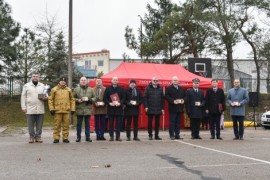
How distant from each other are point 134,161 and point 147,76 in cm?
1100

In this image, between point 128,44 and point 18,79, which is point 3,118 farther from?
point 128,44

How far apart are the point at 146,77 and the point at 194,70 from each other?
383 centimetres

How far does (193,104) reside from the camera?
1469 cm

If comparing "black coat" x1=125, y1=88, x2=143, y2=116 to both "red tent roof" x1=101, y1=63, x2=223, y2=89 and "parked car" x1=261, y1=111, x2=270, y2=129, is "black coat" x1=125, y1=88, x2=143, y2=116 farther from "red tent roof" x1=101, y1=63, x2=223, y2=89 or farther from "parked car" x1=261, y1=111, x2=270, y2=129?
"parked car" x1=261, y1=111, x2=270, y2=129

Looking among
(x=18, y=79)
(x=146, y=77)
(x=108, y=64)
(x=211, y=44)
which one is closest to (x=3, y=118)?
(x=18, y=79)

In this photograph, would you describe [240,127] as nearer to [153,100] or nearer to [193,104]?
[193,104]

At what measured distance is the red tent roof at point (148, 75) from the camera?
1912 centimetres

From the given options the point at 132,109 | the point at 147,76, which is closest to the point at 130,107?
the point at 132,109

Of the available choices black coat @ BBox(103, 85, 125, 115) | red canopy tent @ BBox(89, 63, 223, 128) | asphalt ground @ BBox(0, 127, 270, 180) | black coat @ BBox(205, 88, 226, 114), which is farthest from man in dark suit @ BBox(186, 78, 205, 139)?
red canopy tent @ BBox(89, 63, 223, 128)

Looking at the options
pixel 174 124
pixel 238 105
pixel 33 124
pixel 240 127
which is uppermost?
pixel 238 105

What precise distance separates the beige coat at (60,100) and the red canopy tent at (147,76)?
5.51 metres

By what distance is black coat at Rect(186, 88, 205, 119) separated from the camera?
48.1 ft

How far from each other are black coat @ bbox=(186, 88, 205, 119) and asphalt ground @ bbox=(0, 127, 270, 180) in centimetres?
216

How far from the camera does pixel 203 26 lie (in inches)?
1291
